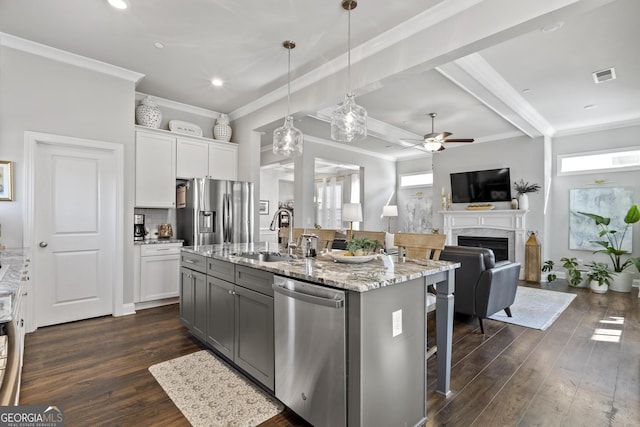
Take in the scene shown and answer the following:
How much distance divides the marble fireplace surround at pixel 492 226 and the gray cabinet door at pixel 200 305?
6058 millimetres

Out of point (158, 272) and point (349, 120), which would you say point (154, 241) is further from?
point (349, 120)

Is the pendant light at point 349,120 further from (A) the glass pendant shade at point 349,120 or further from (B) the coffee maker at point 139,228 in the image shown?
(B) the coffee maker at point 139,228

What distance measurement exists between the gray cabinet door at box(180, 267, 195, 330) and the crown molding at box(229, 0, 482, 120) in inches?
104

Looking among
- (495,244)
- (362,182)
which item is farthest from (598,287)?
(362,182)

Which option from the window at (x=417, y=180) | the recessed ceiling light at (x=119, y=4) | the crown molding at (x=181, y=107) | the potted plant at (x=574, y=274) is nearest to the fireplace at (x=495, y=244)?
the potted plant at (x=574, y=274)

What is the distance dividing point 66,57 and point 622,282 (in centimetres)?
849

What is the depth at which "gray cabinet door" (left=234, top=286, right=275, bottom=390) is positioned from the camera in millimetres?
2041

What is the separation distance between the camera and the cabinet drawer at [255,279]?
80.6 inches

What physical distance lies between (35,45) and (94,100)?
2.25ft

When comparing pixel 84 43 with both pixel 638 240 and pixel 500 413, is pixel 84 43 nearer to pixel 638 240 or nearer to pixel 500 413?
pixel 500 413

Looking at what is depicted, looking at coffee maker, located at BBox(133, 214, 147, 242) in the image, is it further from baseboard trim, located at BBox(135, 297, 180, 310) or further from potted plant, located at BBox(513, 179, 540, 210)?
potted plant, located at BBox(513, 179, 540, 210)

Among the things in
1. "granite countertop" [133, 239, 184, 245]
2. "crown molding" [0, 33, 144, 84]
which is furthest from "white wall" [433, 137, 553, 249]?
"crown molding" [0, 33, 144, 84]

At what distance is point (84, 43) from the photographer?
3330mm

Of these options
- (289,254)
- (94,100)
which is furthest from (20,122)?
(289,254)
